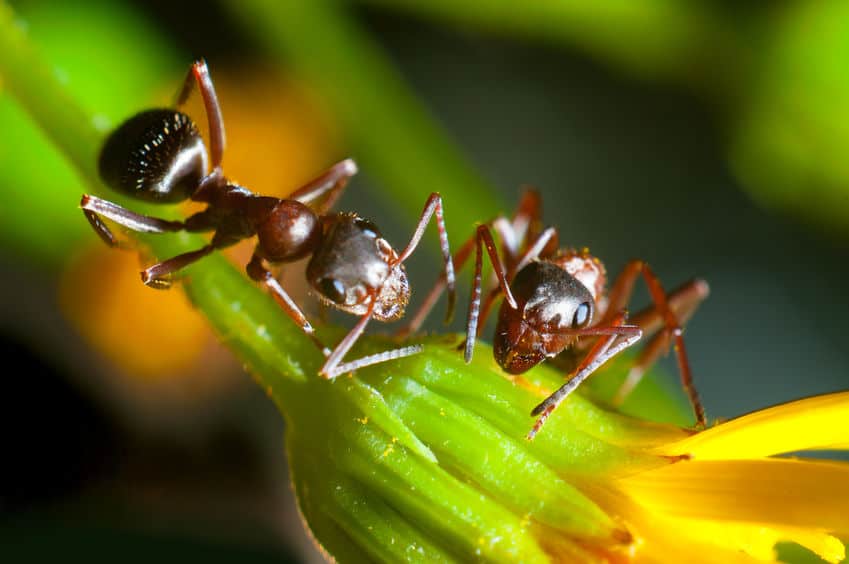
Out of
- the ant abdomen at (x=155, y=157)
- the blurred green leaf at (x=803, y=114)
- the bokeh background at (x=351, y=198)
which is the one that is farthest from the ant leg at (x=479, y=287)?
the blurred green leaf at (x=803, y=114)

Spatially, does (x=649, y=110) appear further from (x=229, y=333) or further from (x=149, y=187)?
(x=229, y=333)

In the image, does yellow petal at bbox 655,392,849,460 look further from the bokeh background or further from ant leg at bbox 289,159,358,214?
the bokeh background

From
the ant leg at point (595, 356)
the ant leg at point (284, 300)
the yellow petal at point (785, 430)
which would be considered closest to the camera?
the yellow petal at point (785, 430)

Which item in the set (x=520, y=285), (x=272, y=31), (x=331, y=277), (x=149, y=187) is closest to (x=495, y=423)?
(x=520, y=285)

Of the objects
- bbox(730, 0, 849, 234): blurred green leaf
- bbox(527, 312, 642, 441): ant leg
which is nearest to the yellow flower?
bbox(527, 312, 642, 441): ant leg

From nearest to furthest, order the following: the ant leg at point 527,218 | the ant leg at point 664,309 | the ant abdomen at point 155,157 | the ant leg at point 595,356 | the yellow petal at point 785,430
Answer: the yellow petal at point 785,430 < the ant leg at point 595,356 < the ant leg at point 664,309 < the ant abdomen at point 155,157 < the ant leg at point 527,218

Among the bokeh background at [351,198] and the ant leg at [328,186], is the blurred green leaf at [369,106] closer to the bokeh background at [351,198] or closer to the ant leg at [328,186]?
the bokeh background at [351,198]

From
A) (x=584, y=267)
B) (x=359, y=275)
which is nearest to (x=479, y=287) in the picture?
(x=359, y=275)
